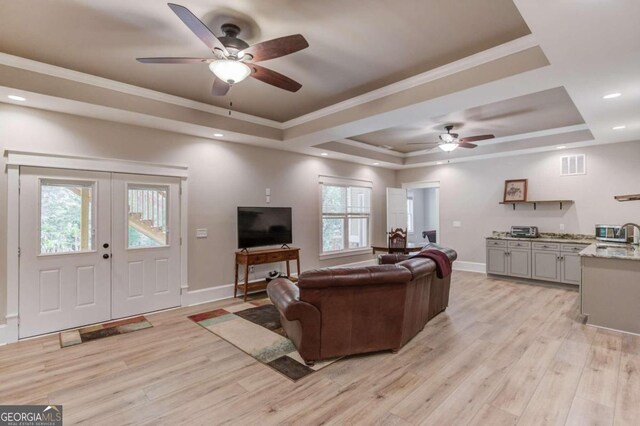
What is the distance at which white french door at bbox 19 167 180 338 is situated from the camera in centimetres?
369

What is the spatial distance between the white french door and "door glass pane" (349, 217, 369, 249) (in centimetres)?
410

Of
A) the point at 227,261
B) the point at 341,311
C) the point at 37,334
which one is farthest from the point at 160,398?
the point at 227,261

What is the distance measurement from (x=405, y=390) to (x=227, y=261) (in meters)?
3.63

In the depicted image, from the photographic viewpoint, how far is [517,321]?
4125 millimetres

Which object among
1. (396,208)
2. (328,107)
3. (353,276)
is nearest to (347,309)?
(353,276)

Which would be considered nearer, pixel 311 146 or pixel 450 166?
pixel 311 146

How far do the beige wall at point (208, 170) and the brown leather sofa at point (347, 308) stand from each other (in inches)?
90.8

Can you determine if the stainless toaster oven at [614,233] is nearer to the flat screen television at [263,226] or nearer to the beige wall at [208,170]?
the beige wall at [208,170]

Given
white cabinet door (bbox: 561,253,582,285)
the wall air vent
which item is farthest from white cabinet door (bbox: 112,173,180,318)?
the wall air vent

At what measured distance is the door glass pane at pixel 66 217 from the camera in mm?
3771

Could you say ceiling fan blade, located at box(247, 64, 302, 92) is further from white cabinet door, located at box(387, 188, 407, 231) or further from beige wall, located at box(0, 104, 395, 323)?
white cabinet door, located at box(387, 188, 407, 231)

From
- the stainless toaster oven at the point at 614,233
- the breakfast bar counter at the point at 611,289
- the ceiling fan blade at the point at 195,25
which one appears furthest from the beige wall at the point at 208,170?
the stainless toaster oven at the point at 614,233

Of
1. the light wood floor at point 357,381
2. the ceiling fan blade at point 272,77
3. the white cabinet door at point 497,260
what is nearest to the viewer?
the light wood floor at point 357,381

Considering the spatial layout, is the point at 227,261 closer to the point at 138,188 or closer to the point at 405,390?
the point at 138,188
